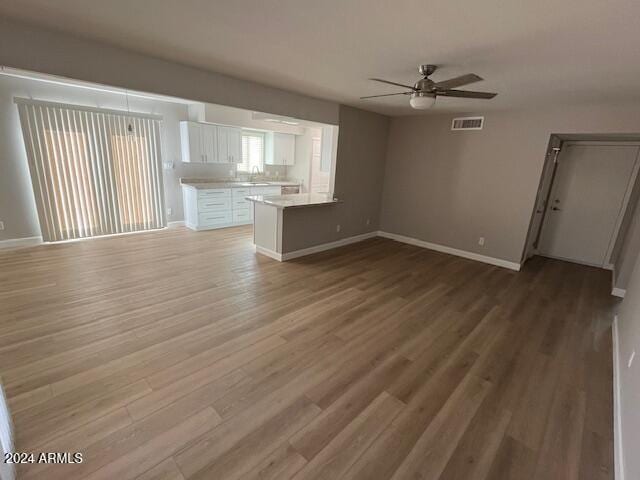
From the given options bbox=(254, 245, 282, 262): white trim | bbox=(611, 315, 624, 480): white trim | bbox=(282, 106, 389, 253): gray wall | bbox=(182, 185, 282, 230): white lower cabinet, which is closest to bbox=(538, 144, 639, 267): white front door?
bbox=(611, 315, 624, 480): white trim

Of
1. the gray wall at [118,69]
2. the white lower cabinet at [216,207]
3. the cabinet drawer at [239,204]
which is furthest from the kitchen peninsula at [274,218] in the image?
the cabinet drawer at [239,204]

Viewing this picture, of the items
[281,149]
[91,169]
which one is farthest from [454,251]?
[91,169]

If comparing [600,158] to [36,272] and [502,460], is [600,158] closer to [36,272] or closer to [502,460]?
[502,460]

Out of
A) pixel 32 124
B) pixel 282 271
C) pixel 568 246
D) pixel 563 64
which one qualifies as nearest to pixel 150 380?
pixel 282 271

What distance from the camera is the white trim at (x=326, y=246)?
4699mm

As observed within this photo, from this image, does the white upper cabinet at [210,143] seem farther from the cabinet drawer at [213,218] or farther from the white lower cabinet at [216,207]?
the cabinet drawer at [213,218]

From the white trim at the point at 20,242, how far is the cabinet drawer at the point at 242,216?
10.6 ft

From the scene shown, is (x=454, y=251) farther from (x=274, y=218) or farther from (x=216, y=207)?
(x=216, y=207)

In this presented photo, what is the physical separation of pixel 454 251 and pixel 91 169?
257 inches

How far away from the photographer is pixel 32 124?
4.30 meters

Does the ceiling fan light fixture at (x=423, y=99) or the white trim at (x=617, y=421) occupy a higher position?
the ceiling fan light fixture at (x=423, y=99)

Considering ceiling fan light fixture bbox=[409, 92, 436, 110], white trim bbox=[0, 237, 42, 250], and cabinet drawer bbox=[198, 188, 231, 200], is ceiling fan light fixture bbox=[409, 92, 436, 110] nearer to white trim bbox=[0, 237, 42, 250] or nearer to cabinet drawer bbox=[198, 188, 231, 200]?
cabinet drawer bbox=[198, 188, 231, 200]

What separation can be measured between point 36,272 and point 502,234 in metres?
6.67

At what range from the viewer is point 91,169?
16.3 feet
